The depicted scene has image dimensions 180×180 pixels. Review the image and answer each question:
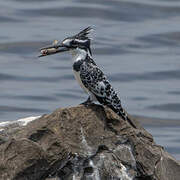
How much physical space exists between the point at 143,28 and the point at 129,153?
520 inches

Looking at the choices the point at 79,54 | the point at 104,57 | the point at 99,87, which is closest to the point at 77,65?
the point at 79,54

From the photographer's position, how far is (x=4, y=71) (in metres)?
18.6

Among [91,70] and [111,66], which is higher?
[91,70]

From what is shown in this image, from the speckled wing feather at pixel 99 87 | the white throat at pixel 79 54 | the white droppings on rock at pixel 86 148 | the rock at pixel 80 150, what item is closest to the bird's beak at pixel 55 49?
the white throat at pixel 79 54

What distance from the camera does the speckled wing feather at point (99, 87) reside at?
9.66 metres

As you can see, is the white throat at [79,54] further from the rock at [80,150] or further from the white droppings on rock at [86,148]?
the white droppings on rock at [86,148]

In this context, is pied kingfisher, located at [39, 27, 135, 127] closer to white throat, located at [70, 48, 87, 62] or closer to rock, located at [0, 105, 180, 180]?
white throat, located at [70, 48, 87, 62]

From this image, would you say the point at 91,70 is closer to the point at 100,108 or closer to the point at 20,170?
the point at 100,108

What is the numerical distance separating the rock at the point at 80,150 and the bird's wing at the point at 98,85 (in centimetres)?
33

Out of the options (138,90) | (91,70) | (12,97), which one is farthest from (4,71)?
(91,70)

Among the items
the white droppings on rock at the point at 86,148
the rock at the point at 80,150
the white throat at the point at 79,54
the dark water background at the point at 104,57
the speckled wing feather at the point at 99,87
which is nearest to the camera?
the rock at the point at 80,150

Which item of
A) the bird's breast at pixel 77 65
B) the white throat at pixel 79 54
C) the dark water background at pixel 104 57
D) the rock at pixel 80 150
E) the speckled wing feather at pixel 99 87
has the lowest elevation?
the dark water background at pixel 104 57

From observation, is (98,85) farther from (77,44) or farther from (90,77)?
(77,44)

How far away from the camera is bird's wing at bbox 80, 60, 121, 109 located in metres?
9.66
